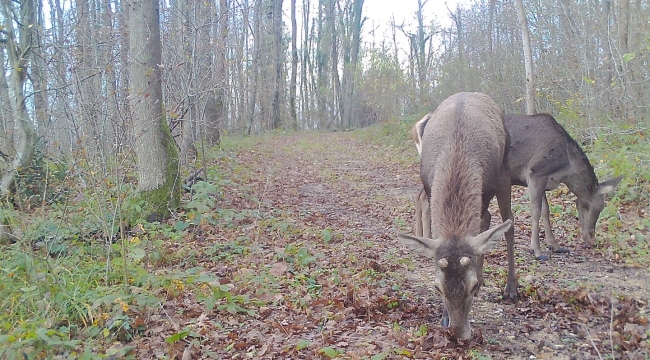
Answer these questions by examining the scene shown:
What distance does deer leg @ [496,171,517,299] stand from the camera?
5645 mm

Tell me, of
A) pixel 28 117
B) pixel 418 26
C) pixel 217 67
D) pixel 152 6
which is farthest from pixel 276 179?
pixel 418 26

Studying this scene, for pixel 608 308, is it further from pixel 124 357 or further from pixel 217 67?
pixel 217 67

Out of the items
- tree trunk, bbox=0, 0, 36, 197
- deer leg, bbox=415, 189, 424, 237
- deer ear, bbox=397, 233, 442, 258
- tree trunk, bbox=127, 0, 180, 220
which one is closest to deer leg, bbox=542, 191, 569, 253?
deer leg, bbox=415, 189, 424, 237

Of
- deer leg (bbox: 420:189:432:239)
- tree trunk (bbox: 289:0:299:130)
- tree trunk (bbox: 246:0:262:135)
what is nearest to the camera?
deer leg (bbox: 420:189:432:239)

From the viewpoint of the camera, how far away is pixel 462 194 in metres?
4.61

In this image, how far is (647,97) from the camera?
1080 cm

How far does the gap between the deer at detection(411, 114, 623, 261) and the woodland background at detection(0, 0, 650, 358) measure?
608mm

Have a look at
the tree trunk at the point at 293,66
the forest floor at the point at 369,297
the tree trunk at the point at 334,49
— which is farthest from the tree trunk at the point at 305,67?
the forest floor at the point at 369,297

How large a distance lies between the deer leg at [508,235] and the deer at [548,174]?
63.9 inches

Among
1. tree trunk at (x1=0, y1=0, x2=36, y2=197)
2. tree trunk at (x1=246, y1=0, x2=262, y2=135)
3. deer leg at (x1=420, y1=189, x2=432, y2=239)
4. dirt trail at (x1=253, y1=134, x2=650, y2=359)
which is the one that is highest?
tree trunk at (x1=246, y1=0, x2=262, y2=135)

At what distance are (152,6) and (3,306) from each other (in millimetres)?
6115

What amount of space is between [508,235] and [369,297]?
179 cm

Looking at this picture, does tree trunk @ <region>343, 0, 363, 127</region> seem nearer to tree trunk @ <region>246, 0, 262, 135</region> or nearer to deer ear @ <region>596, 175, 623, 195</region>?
tree trunk @ <region>246, 0, 262, 135</region>

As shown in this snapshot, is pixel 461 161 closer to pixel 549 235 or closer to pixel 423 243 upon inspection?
pixel 423 243
